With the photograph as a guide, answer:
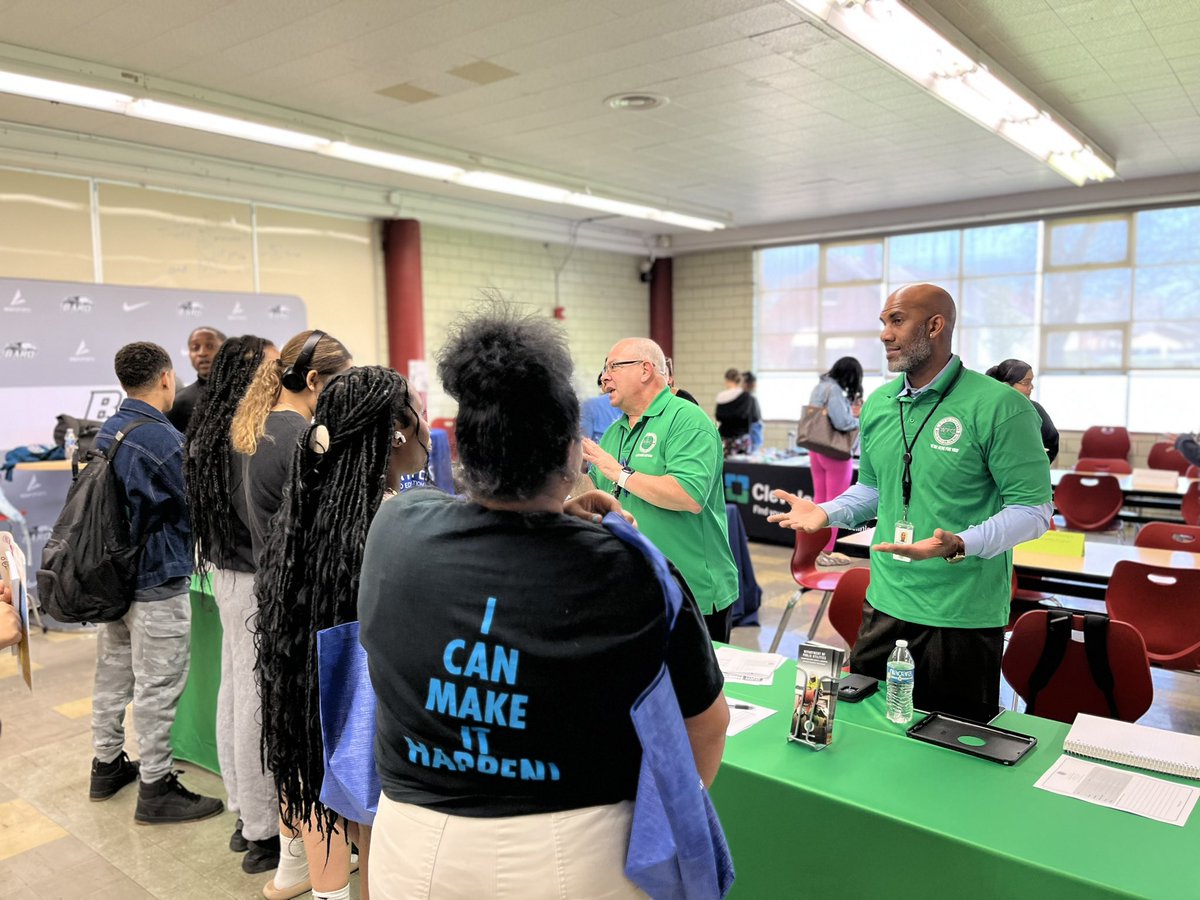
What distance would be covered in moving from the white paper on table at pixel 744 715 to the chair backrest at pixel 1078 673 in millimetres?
869

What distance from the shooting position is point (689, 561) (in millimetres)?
2830

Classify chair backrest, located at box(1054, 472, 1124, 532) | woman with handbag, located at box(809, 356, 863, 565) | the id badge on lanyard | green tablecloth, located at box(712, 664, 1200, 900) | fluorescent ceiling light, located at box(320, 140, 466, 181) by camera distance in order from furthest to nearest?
woman with handbag, located at box(809, 356, 863, 565)
fluorescent ceiling light, located at box(320, 140, 466, 181)
chair backrest, located at box(1054, 472, 1124, 532)
the id badge on lanyard
green tablecloth, located at box(712, 664, 1200, 900)

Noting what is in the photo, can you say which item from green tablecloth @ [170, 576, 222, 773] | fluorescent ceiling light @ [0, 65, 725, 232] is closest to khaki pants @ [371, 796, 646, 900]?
green tablecloth @ [170, 576, 222, 773]

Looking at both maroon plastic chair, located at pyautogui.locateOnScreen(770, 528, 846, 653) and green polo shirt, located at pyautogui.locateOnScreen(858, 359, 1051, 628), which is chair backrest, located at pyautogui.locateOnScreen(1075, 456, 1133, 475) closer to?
maroon plastic chair, located at pyautogui.locateOnScreen(770, 528, 846, 653)

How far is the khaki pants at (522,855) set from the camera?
1097mm

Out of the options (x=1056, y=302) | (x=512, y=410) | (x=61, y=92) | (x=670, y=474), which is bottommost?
(x=670, y=474)

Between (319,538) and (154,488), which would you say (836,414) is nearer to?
(154,488)

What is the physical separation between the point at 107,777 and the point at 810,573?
350 centimetres

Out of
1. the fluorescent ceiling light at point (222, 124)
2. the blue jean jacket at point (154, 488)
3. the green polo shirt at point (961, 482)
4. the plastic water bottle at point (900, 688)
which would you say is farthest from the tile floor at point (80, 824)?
the fluorescent ceiling light at point (222, 124)

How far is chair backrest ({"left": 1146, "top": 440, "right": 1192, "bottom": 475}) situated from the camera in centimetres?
779

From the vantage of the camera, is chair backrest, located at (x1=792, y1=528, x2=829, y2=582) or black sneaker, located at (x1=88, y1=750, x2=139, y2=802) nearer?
black sneaker, located at (x1=88, y1=750, x2=139, y2=802)

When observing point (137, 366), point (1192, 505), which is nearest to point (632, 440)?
point (137, 366)

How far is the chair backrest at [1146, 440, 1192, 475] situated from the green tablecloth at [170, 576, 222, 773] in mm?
8328

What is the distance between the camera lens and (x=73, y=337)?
20.6 ft
